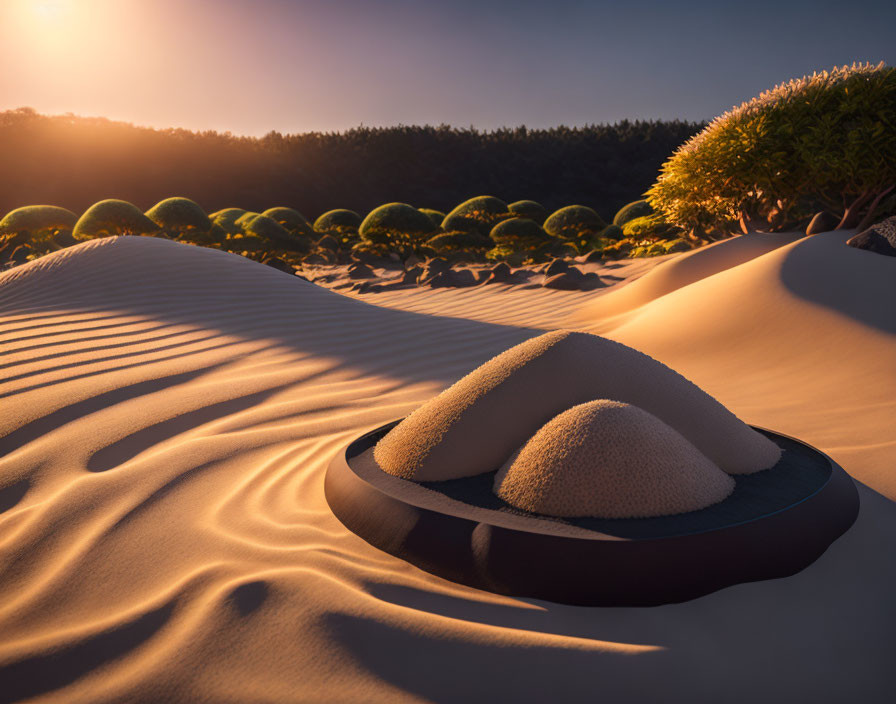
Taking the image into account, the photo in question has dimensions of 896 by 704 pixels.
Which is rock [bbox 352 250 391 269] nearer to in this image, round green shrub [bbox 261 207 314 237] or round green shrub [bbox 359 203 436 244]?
round green shrub [bbox 359 203 436 244]

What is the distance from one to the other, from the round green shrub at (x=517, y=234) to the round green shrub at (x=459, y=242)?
42 cm

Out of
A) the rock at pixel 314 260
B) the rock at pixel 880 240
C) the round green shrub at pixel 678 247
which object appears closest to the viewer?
the rock at pixel 880 240

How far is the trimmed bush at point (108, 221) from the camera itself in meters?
14.8

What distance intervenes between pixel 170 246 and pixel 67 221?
13.1 meters

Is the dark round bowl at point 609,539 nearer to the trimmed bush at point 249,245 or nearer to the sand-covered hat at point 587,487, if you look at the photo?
the sand-covered hat at point 587,487

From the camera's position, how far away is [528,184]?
37750mm

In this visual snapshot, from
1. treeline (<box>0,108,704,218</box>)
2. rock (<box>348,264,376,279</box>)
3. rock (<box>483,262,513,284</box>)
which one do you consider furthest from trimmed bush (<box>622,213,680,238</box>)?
treeline (<box>0,108,704,218</box>)

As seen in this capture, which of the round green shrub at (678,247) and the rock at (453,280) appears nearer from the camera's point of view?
the rock at (453,280)

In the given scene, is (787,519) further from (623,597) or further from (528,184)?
(528,184)

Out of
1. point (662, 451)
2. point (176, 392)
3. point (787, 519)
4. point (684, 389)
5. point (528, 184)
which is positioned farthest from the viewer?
point (528, 184)

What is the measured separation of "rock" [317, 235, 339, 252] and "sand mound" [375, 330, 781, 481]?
58.5 feet

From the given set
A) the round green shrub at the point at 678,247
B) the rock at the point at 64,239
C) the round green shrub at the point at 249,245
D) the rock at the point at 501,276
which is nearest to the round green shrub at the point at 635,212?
the round green shrub at the point at 678,247

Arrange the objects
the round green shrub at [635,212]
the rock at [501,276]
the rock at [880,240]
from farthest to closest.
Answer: the round green shrub at [635,212] < the rock at [501,276] < the rock at [880,240]

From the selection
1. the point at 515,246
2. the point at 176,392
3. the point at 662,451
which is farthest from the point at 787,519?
the point at 515,246
